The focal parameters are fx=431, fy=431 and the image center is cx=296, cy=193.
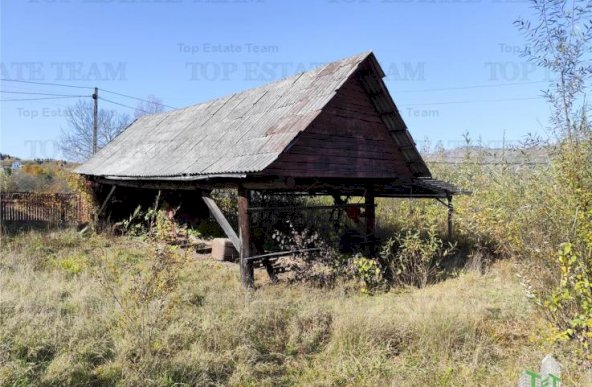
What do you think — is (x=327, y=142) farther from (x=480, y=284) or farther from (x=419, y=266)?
(x=480, y=284)

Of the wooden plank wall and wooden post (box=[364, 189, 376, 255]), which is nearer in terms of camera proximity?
the wooden plank wall

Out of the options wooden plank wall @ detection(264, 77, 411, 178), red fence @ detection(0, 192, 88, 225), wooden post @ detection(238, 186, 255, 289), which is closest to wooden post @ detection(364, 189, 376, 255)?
wooden plank wall @ detection(264, 77, 411, 178)

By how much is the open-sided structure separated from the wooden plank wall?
0.07ft

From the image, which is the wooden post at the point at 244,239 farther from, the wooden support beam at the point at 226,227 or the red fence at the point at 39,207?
the red fence at the point at 39,207

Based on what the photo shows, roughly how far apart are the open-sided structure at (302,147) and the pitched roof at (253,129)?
0.03 m

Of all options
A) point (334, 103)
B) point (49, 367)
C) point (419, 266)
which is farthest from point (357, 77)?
point (49, 367)

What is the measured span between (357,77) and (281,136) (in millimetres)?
2501

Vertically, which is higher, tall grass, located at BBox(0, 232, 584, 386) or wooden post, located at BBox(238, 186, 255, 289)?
wooden post, located at BBox(238, 186, 255, 289)

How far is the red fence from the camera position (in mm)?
17344

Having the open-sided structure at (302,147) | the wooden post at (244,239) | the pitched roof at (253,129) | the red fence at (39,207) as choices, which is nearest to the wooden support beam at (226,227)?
the open-sided structure at (302,147)

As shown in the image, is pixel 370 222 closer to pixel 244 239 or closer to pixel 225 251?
pixel 244 239

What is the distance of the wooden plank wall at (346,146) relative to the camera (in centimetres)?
802

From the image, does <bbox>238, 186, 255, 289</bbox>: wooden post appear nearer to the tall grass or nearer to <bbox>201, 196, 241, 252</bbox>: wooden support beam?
<bbox>201, 196, 241, 252</bbox>: wooden support beam

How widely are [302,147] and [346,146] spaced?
1232 millimetres
